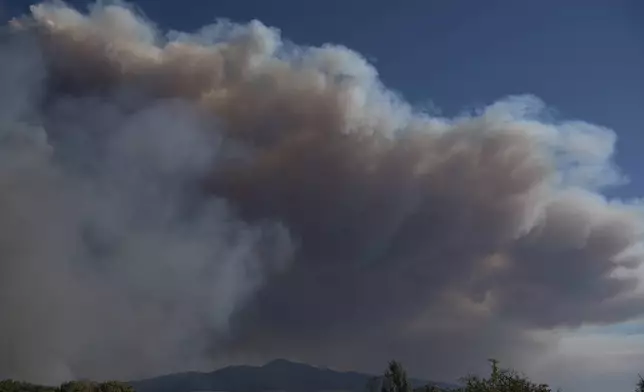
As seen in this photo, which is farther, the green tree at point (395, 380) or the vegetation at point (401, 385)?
the green tree at point (395, 380)

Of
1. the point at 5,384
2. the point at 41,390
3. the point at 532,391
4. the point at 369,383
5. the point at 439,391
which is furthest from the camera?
the point at 41,390

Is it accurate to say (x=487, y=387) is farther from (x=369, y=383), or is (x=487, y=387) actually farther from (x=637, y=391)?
(x=369, y=383)

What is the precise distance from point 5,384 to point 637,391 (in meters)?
90.5

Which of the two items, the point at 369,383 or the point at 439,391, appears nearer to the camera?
the point at 439,391

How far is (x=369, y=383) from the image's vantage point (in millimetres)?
76125

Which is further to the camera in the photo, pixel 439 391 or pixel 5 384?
pixel 5 384

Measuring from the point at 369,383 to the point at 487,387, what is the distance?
121 feet

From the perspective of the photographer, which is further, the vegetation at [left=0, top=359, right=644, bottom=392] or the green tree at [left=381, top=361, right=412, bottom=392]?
the green tree at [left=381, top=361, right=412, bottom=392]

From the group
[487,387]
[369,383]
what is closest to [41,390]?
[369,383]

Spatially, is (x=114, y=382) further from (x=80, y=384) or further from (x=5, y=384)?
(x=5, y=384)

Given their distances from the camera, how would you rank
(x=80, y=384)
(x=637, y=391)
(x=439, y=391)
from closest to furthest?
(x=637, y=391), (x=439, y=391), (x=80, y=384)

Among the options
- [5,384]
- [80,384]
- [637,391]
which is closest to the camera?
[637,391]

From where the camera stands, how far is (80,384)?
85.8 metres

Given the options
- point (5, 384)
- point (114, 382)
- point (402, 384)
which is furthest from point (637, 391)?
point (5, 384)
